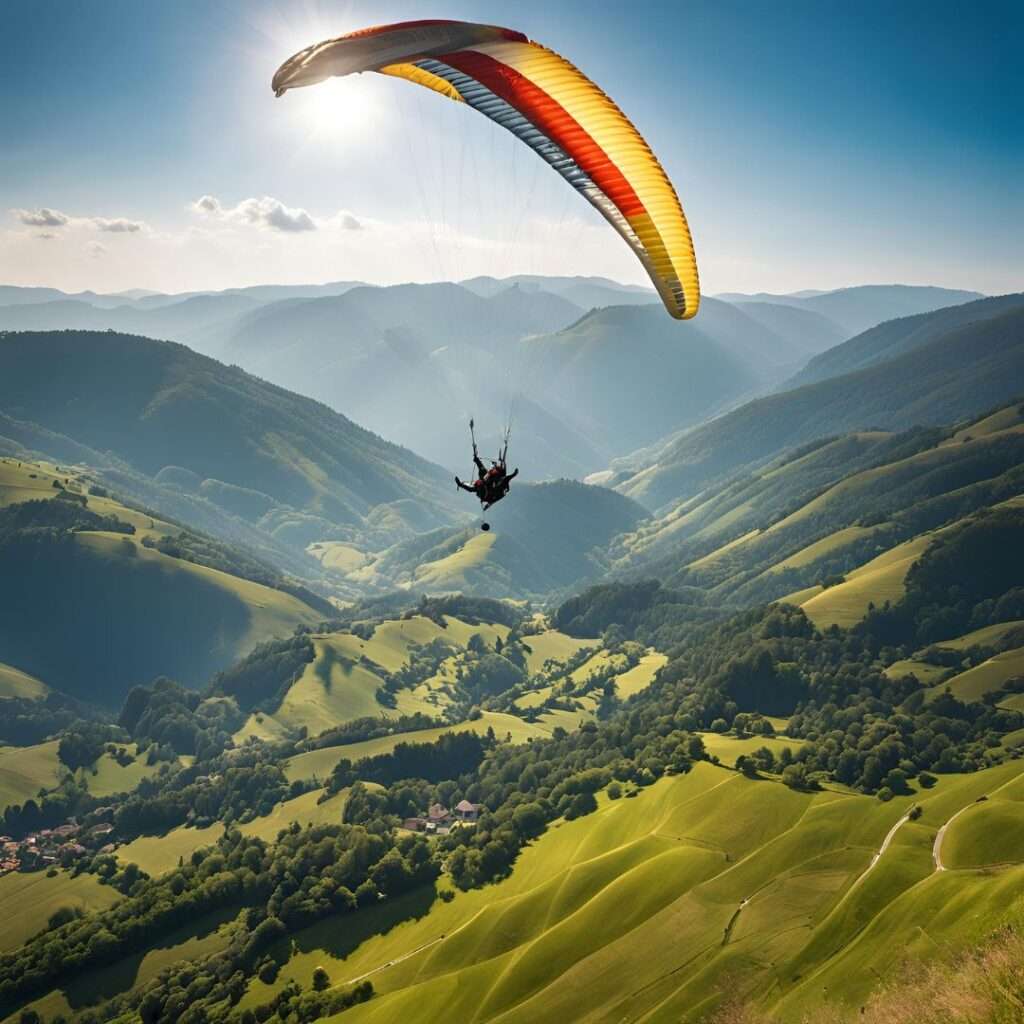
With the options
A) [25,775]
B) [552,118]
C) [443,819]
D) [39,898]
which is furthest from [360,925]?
[25,775]

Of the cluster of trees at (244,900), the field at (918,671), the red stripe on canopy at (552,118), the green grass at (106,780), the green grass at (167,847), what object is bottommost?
the green grass at (106,780)

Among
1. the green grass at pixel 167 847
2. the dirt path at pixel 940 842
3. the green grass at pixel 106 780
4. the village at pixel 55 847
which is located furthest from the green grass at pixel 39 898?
the dirt path at pixel 940 842

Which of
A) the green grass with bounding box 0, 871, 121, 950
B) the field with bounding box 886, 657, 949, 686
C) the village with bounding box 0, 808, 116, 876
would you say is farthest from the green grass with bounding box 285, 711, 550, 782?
the field with bounding box 886, 657, 949, 686

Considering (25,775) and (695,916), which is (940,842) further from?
(25,775)

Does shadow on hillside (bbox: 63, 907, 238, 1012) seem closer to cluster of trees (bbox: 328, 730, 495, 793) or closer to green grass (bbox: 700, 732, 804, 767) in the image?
cluster of trees (bbox: 328, 730, 495, 793)

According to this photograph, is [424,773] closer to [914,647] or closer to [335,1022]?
[335,1022]

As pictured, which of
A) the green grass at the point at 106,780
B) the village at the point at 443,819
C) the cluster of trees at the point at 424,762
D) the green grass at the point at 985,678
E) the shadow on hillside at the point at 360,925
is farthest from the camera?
the green grass at the point at 106,780

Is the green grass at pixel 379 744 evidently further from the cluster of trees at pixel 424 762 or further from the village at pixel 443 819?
the village at pixel 443 819

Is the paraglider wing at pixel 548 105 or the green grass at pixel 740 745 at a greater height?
the paraglider wing at pixel 548 105
